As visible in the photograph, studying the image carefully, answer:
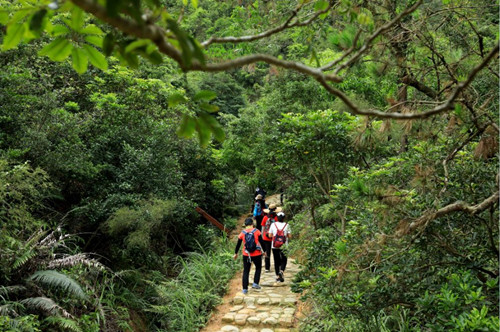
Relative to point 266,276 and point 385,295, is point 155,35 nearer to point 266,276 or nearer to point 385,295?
point 385,295

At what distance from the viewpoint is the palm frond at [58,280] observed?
6023 millimetres

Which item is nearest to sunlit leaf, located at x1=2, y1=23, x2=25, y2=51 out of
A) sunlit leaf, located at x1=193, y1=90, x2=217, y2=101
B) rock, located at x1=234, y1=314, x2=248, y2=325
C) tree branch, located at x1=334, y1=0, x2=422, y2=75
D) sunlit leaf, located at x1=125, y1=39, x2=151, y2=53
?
sunlit leaf, located at x1=125, y1=39, x2=151, y2=53

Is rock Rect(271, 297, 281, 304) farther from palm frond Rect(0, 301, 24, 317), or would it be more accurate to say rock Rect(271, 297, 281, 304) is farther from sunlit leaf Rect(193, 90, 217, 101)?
sunlit leaf Rect(193, 90, 217, 101)

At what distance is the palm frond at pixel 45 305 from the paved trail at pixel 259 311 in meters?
2.31

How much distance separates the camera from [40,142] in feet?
25.7

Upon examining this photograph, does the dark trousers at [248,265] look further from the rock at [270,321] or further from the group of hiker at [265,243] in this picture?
the rock at [270,321]

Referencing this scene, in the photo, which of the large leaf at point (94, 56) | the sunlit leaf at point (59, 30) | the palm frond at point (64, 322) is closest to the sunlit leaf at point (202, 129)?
the large leaf at point (94, 56)

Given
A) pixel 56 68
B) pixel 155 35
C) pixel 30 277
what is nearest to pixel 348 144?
pixel 30 277

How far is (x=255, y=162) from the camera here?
444 inches

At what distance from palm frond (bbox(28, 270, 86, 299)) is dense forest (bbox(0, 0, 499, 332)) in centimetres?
3

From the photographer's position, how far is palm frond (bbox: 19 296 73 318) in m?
5.72

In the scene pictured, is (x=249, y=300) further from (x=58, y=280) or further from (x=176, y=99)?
(x=176, y=99)

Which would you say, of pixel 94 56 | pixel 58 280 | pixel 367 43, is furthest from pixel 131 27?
pixel 58 280

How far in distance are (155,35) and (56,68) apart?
10304 mm
